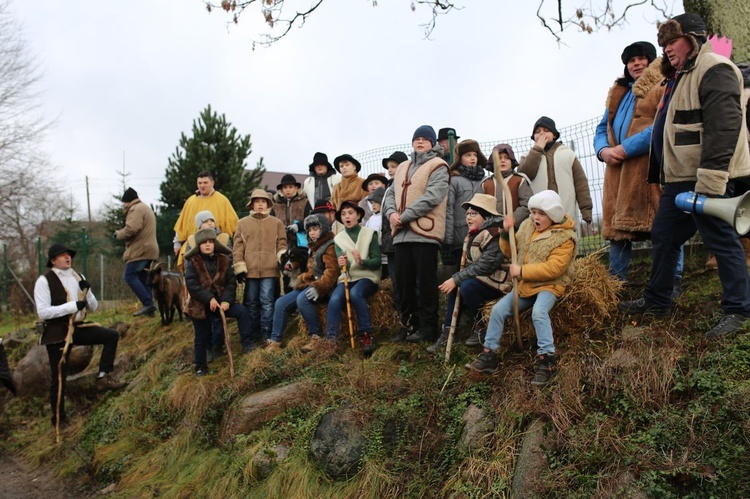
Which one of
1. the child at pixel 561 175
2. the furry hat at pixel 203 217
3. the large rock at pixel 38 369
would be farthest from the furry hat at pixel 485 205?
the large rock at pixel 38 369

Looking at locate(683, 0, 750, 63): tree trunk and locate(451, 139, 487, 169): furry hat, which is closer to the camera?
locate(683, 0, 750, 63): tree trunk

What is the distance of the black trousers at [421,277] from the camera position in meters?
6.21

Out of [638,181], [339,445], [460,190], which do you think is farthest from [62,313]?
[638,181]

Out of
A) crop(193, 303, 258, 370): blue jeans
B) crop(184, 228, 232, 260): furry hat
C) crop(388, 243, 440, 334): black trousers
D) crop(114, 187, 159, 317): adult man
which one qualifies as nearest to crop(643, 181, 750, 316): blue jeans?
crop(388, 243, 440, 334): black trousers

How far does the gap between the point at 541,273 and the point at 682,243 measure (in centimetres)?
112

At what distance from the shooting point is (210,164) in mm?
16125

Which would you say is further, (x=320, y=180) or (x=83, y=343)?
(x=320, y=180)

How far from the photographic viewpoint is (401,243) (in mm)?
6289

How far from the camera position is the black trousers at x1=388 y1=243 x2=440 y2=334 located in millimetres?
6207

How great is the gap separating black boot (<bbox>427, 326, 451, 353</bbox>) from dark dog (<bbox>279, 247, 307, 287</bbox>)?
2450 millimetres

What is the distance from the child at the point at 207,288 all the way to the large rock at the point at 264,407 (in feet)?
4.61

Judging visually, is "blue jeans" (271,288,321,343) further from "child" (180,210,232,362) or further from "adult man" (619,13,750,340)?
"adult man" (619,13,750,340)

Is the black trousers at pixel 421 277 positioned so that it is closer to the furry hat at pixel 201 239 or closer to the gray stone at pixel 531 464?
the gray stone at pixel 531 464

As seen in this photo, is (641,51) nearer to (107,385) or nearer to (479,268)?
(479,268)
